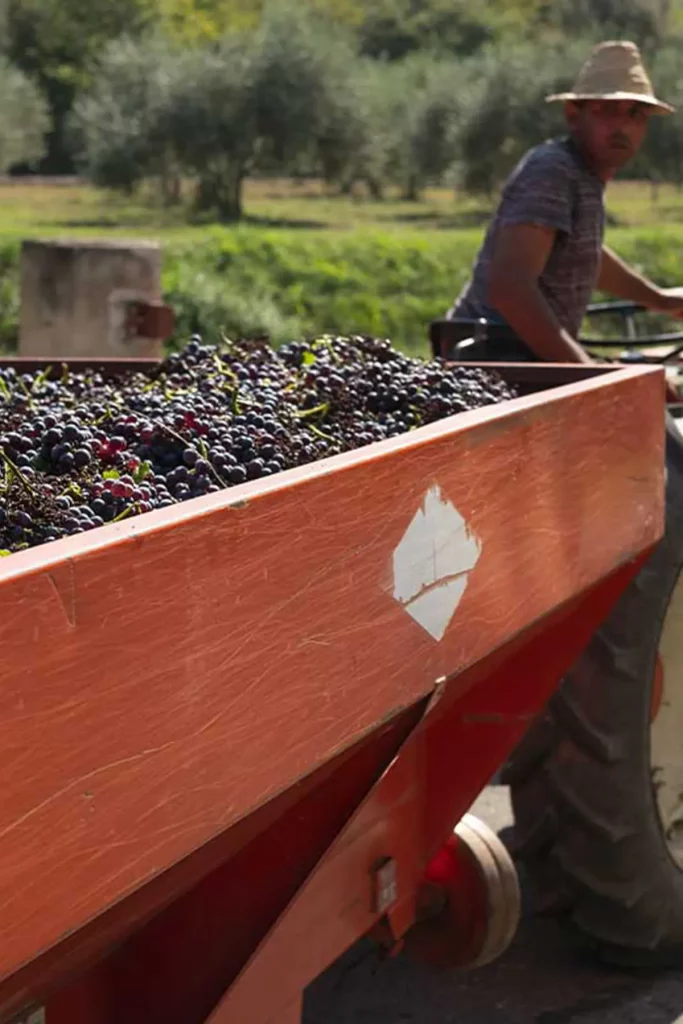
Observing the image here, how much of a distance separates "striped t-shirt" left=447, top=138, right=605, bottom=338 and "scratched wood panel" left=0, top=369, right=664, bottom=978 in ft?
Result: 5.65

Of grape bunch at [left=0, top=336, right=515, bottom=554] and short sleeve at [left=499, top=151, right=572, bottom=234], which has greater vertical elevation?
short sleeve at [left=499, top=151, right=572, bottom=234]

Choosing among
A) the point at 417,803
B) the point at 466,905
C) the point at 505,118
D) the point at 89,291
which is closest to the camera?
the point at 417,803

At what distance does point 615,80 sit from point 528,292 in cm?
73

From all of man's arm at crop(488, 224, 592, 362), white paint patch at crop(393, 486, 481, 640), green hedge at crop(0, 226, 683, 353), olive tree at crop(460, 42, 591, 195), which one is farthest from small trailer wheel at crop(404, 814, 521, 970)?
olive tree at crop(460, 42, 591, 195)

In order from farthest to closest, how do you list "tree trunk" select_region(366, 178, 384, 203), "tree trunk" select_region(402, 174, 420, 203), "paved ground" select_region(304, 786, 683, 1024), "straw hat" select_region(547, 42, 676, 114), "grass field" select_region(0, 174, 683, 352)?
1. "tree trunk" select_region(402, 174, 420, 203)
2. "tree trunk" select_region(366, 178, 384, 203)
3. "grass field" select_region(0, 174, 683, 352)
4. "straw hat" select_region(547, 42, 676, 114)
5. "paved ground" select_region(304, 786, 683, 1024)

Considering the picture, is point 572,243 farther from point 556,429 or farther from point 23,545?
point 23,545

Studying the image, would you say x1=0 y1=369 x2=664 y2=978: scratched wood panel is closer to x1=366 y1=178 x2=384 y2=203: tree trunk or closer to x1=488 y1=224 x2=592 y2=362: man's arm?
x1=488 y1=224 x2=592 y2=362: man's arm

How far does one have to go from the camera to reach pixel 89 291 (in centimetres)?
755

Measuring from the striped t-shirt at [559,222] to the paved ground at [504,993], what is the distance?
5.15 feet

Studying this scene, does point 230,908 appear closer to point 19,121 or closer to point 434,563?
point 434,563

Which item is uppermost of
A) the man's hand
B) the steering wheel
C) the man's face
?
the man's face

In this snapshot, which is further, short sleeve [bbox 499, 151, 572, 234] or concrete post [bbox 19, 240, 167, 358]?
concrete post [bbox 19, 240, 167, 358]

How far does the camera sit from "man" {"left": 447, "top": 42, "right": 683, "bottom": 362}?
357cm

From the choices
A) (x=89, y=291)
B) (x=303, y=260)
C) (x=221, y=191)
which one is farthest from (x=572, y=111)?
(x=221, y=191)
